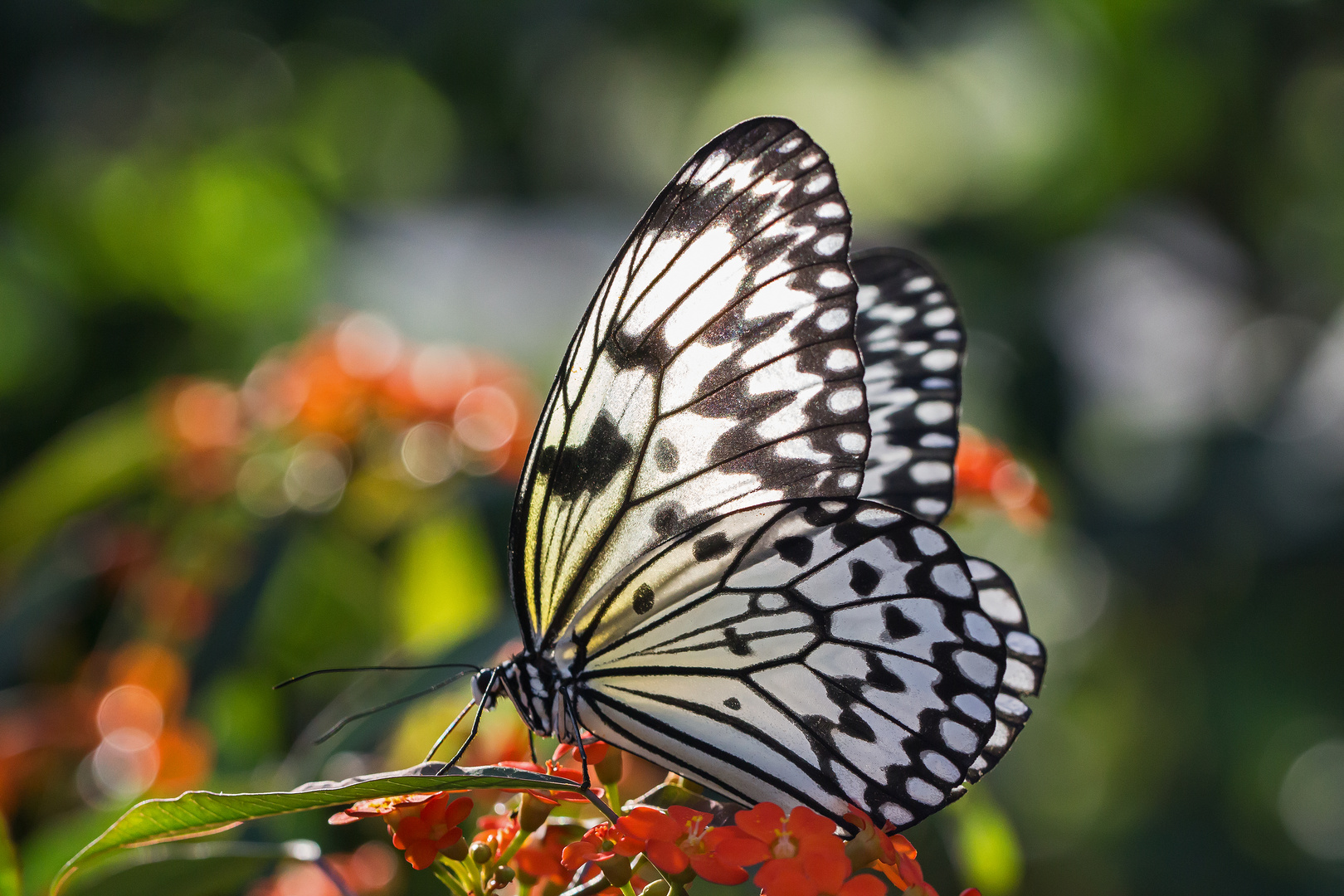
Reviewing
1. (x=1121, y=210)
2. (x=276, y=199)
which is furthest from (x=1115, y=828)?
(x=276, y=199)

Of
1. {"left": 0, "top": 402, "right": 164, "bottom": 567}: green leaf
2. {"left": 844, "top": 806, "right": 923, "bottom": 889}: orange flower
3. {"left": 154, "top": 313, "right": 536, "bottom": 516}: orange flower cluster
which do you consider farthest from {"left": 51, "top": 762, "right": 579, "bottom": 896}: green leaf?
{"left": 0, "top": 402, "right": 164, "bottom": 567}: green leaf

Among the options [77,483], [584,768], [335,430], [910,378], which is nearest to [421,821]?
[584,768]

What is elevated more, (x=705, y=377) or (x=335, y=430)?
(x=705, y=377)

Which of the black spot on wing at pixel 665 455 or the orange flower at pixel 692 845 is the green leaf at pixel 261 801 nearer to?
the orange flower at pixel 692 845

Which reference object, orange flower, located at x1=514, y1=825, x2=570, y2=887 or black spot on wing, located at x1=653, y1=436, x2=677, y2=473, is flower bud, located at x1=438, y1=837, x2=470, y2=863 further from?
black spot on wing, located at x1=653, y1=436, x2=677, y2=473

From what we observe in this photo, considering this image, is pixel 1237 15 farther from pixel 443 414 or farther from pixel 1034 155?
pixel 443 414

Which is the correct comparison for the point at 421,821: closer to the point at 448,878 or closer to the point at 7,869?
the point at 448,878

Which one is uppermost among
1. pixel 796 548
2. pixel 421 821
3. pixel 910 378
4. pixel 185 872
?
pixel 910 378
